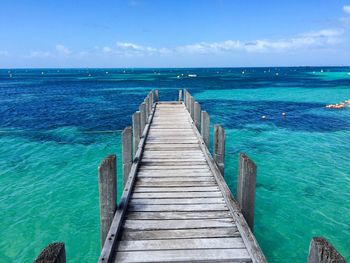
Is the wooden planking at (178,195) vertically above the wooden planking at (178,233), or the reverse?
the wooden planking at (178,195)

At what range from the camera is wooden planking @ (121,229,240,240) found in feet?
15.0

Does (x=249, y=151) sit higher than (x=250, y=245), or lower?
lower

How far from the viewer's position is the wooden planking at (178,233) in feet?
15.0

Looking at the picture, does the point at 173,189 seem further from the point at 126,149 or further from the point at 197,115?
the point at 197,115

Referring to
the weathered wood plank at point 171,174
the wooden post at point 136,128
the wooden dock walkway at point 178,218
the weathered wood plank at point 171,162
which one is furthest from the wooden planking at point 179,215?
the wooden post at point 136,128

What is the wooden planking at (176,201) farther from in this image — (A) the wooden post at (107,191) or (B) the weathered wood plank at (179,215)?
(A) the wooden post at (107,191)

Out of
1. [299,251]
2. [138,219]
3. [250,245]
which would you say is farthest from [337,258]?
[299,251]

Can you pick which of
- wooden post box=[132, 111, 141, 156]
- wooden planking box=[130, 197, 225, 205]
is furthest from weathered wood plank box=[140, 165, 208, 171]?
wooden planking box=[130, 197, 225, 205]

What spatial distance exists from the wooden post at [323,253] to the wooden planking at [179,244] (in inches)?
86.4

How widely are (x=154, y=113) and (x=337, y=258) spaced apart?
14.3 metres

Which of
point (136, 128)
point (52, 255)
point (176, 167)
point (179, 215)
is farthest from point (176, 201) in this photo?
point (136, 128)

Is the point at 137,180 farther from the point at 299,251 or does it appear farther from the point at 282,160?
the point at 282,160

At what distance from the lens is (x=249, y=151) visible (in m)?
15.0

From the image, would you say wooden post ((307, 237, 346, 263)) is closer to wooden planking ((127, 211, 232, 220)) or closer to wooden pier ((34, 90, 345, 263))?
wooden pier ((34, 90, 345, 263))
